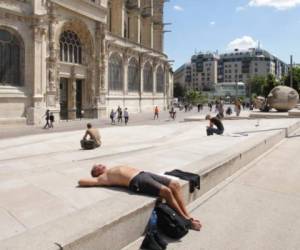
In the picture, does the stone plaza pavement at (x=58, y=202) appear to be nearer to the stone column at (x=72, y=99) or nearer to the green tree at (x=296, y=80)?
the stone column at (x=72, y=99)

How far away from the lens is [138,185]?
17.4 feet

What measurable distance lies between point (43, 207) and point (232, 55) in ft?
581

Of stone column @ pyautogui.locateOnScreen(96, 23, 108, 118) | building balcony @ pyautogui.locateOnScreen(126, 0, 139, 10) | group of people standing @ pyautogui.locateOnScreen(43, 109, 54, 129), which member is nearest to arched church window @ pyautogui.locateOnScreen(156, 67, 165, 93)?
building balcony @ pyautogui.locateOnScreen(126, 0, 139, 10)

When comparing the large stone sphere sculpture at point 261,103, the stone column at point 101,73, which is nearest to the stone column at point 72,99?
the stone column at point 101,73

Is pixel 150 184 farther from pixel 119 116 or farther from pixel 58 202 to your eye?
pixel 119 116

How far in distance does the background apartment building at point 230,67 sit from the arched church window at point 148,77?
384 ft

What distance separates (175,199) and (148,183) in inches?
17.3

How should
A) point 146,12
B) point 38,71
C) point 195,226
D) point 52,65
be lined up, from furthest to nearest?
point 146,12 < point 52,65 < point 38,71 < point 195,226

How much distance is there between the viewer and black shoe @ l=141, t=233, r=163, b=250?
455 centimetres

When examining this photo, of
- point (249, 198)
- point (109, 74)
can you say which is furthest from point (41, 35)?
point (249, 198)

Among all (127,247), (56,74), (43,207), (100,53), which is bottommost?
(127,247)

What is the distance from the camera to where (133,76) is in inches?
1914

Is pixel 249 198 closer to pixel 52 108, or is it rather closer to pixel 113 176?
pixel 113 176

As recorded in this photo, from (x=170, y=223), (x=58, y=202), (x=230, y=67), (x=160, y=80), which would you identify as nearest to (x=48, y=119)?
(x=58, y=202)
